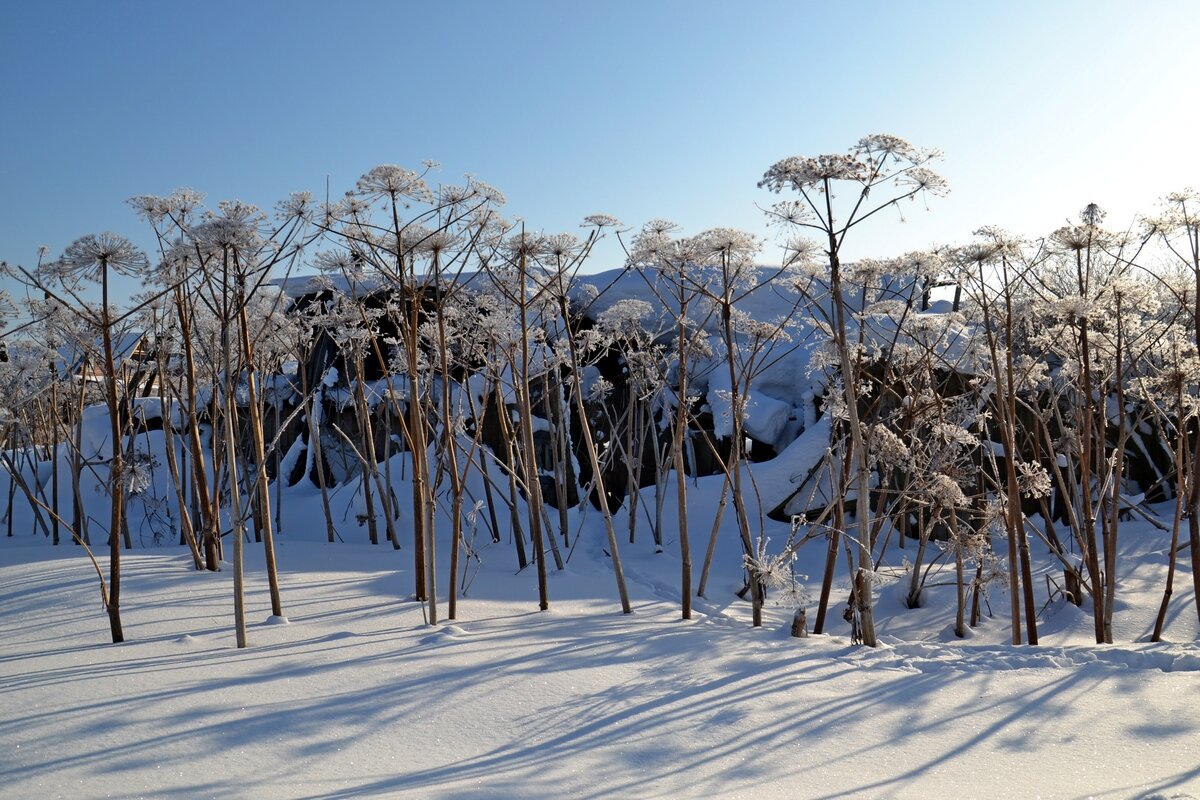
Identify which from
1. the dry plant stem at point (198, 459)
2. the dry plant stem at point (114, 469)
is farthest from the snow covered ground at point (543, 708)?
the dry plant stem at point (198, 459)

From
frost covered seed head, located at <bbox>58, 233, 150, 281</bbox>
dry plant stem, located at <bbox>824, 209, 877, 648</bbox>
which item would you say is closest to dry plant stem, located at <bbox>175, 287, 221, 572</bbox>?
frost covered seed head, located at <bbox>58, 233, 150, 281</bbox>

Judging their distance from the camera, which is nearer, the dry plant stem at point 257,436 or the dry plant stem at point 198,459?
the dry plant stem at point 257,436

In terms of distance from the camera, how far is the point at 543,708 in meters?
4.03

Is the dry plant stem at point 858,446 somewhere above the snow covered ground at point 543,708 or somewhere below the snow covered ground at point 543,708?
above

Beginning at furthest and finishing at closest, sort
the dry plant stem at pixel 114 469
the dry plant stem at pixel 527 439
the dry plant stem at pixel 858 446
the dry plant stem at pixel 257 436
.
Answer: the dry plant stem at pixel 527 439, the dry plant stem at pixel 858 446, the dry plant stem at pixel 257 436, the dry plant stem at pixel 114 469

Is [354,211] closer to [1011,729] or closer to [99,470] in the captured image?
[1011,729]

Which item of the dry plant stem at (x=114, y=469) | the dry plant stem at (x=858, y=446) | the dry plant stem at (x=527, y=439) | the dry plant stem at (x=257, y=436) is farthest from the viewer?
the dry plant stem at (x=527, y=439)

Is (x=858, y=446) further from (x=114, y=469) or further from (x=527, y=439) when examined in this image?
(x=114, y=469)

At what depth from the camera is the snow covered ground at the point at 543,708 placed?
3.14m

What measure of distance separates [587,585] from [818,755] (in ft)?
17.2

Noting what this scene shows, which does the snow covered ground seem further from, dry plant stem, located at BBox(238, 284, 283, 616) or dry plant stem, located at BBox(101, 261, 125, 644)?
dry plant stem, located at BBox(238, 284, 283, 616)

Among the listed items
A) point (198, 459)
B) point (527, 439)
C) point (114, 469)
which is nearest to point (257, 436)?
point (114, 469)

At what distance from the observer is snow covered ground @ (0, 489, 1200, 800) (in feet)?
10.3

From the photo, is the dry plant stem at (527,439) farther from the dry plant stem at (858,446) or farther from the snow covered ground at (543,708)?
the dry plant stem at (858,446)
